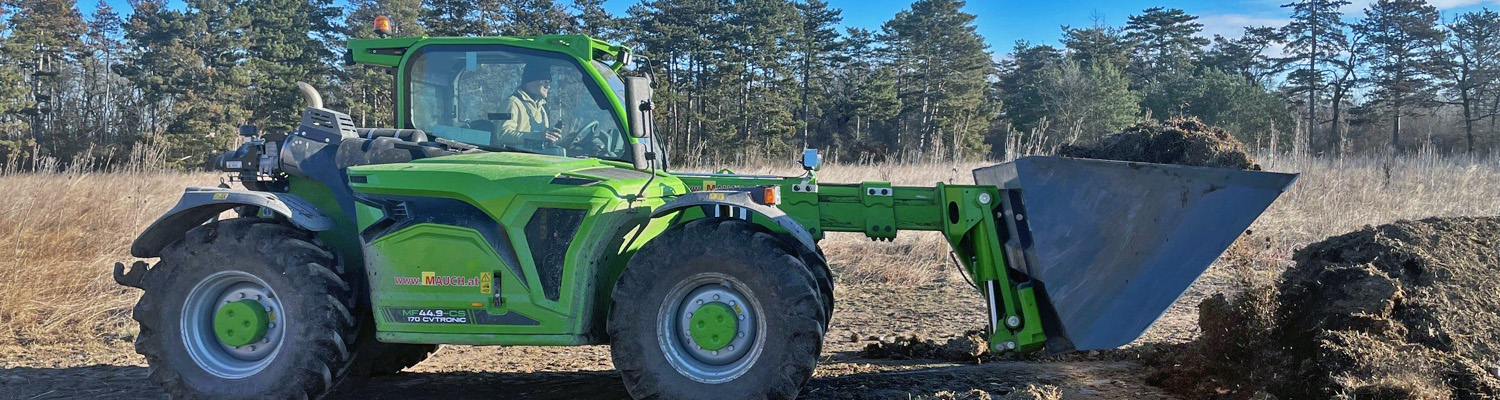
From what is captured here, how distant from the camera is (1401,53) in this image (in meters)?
40.0

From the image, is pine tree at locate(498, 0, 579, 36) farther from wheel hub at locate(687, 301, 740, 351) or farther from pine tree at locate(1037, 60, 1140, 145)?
wheel hub at locate(687, 301, 740, 351)

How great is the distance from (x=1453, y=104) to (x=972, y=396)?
4292 cm

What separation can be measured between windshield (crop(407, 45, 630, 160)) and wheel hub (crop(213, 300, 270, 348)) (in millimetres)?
1276

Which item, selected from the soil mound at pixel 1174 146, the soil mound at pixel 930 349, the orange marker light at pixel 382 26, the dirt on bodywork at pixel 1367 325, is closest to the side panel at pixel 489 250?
the orange marker light at pixel 382 26

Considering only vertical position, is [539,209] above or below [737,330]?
above

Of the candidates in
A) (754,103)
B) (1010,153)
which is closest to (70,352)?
(1010,153)

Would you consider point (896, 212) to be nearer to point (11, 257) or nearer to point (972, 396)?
point (972, 396)

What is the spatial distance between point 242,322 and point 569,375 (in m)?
1.80

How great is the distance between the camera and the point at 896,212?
5.21 metres

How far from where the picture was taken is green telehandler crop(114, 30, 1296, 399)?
4.38m

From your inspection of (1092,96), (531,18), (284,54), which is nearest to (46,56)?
(284,54)

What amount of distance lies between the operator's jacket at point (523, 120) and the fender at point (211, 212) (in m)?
1.01

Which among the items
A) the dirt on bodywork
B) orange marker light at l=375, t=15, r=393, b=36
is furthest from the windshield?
the dirt on bodywork

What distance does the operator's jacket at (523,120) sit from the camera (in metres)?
5.25
